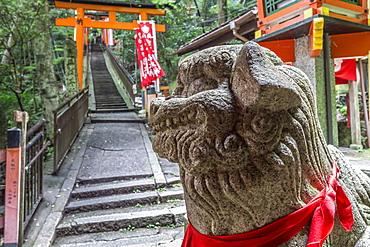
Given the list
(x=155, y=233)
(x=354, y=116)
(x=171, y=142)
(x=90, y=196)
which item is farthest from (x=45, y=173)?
(x=354, y=116)


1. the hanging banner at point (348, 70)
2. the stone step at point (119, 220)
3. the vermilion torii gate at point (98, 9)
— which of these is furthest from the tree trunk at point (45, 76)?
the hanging banner at point (348, 70)

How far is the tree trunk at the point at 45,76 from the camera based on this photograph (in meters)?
6.47

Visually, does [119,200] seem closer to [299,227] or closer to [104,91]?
[299,227]

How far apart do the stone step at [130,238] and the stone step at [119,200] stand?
1.79ft

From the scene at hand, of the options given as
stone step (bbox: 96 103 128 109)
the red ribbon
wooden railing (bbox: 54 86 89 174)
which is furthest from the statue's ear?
stone step (bbox: 96 103 128 109)

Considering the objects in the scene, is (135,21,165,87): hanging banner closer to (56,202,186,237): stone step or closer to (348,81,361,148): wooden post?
(348,81,361,148): wooden post

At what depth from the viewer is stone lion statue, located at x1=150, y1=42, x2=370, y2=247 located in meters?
1.12

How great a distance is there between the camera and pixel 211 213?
129 cm

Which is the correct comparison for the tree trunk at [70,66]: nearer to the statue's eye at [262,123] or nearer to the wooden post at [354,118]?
the wooden post at [354,118]

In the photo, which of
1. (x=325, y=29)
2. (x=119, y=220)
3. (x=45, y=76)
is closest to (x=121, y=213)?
(x=119, y=220)

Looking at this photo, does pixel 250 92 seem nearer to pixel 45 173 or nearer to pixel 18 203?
pixel 18 203

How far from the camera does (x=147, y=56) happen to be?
966 cm

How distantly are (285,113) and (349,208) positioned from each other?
0.59 m

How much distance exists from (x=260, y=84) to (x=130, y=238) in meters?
3.28
